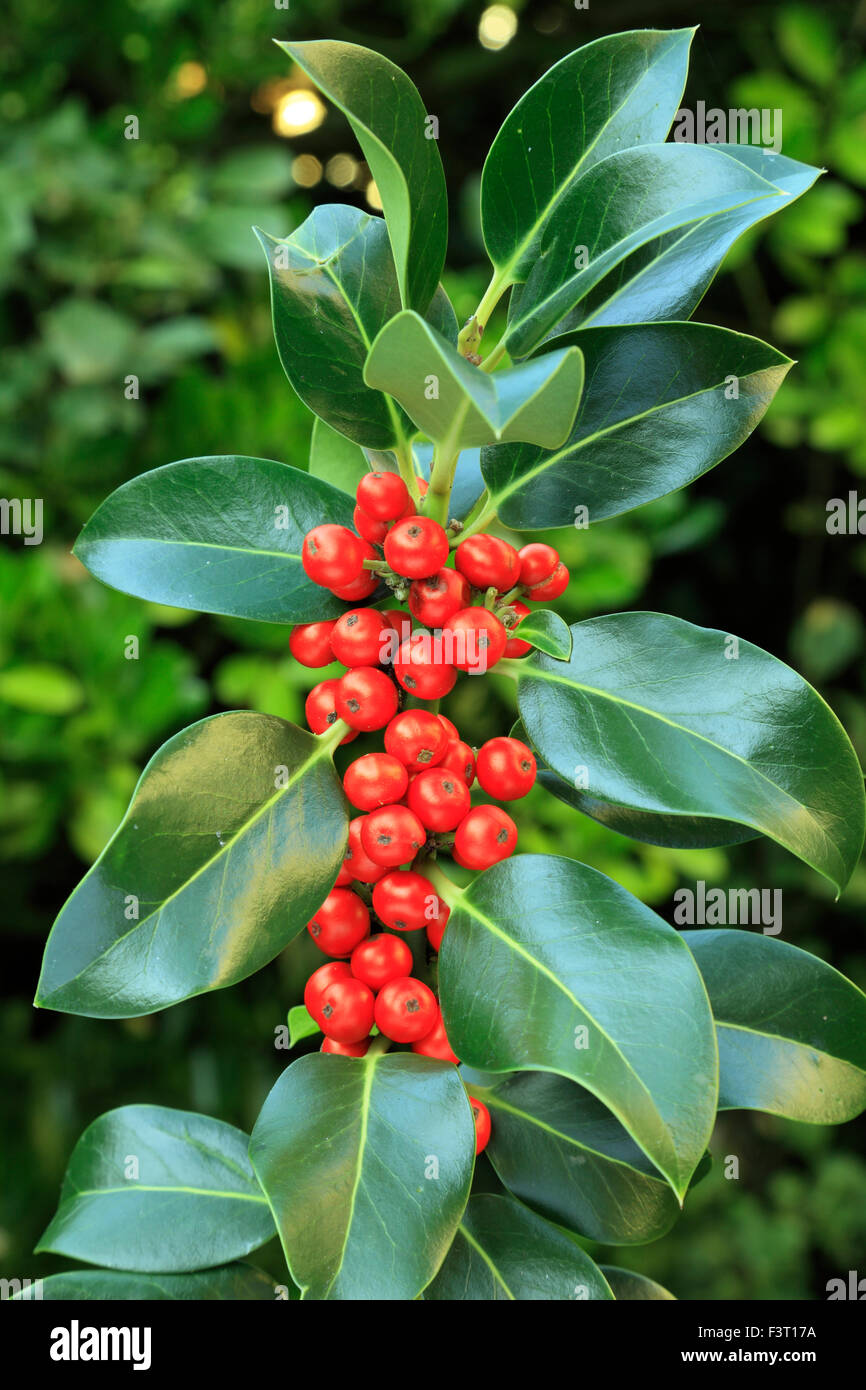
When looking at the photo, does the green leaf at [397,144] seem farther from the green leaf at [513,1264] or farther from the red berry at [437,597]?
the green leaf at [513,1264]

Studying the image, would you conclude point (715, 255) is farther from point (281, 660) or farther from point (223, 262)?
point (223, 262)

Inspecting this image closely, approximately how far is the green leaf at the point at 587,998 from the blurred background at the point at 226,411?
98 centimetres

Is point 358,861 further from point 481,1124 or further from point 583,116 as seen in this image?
point 583,116

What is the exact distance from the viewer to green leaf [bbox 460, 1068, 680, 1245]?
1.86ft

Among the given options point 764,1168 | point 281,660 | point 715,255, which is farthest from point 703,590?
point 715,255

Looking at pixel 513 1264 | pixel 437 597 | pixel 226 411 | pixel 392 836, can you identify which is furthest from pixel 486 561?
pixel 226 411

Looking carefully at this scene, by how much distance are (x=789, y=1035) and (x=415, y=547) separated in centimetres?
35

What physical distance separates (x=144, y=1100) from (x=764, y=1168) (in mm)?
1210

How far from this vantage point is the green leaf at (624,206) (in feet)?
1.47

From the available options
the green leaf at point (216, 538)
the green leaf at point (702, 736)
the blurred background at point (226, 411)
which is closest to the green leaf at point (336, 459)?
the green leaf at point (216, 538)

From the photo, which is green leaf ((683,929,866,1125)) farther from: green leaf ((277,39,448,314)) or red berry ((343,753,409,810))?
green leaf ((277,39,448,314))

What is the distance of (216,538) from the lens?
0.54 meters

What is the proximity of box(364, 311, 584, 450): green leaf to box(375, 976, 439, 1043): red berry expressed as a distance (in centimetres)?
26

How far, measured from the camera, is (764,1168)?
2111 millimetres
